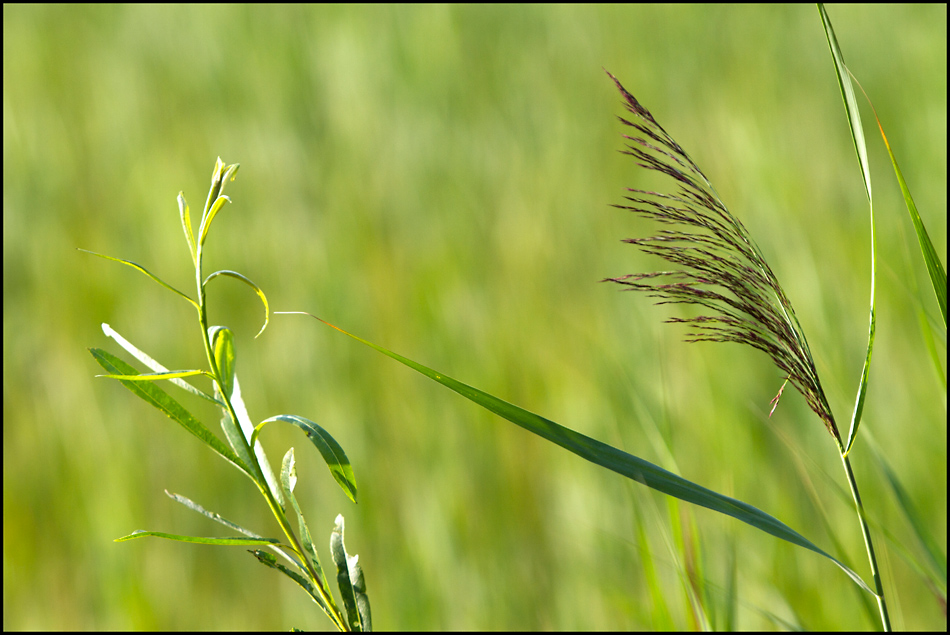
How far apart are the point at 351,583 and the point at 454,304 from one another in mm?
994

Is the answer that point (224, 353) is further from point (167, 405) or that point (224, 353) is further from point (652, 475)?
point (652, 475)

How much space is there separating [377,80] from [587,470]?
4.41 ft

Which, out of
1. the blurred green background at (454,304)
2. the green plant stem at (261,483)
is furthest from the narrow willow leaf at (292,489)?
the blurred green background at (454,304)

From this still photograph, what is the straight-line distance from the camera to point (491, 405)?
22cm

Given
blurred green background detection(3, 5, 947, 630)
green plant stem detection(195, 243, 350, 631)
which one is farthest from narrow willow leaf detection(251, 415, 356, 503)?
blurred green background detection(3, 5, 947, 630)

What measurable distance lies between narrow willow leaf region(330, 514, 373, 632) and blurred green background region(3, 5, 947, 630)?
25cm

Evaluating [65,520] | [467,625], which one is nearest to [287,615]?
[467,625]

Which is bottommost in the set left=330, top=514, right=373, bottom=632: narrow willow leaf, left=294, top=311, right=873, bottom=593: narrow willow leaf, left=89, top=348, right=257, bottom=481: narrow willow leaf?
left=330, top=514, right=373, bottom=632: narrow willow leaf

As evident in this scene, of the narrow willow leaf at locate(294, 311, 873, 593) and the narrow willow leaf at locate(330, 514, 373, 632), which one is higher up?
the narrow willow leaf at locate(294, 311, 873, 593)

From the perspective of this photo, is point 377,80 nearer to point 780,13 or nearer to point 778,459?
point 780,13

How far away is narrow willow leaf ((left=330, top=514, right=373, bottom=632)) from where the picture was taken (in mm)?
214

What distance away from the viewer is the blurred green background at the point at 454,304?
2.62 feet

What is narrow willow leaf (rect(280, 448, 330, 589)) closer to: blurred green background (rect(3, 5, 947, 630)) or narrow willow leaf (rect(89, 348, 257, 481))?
narrow willow leaf (rect(89, 348, 257, 481))

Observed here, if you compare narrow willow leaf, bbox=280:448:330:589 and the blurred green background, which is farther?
the blurred green background
